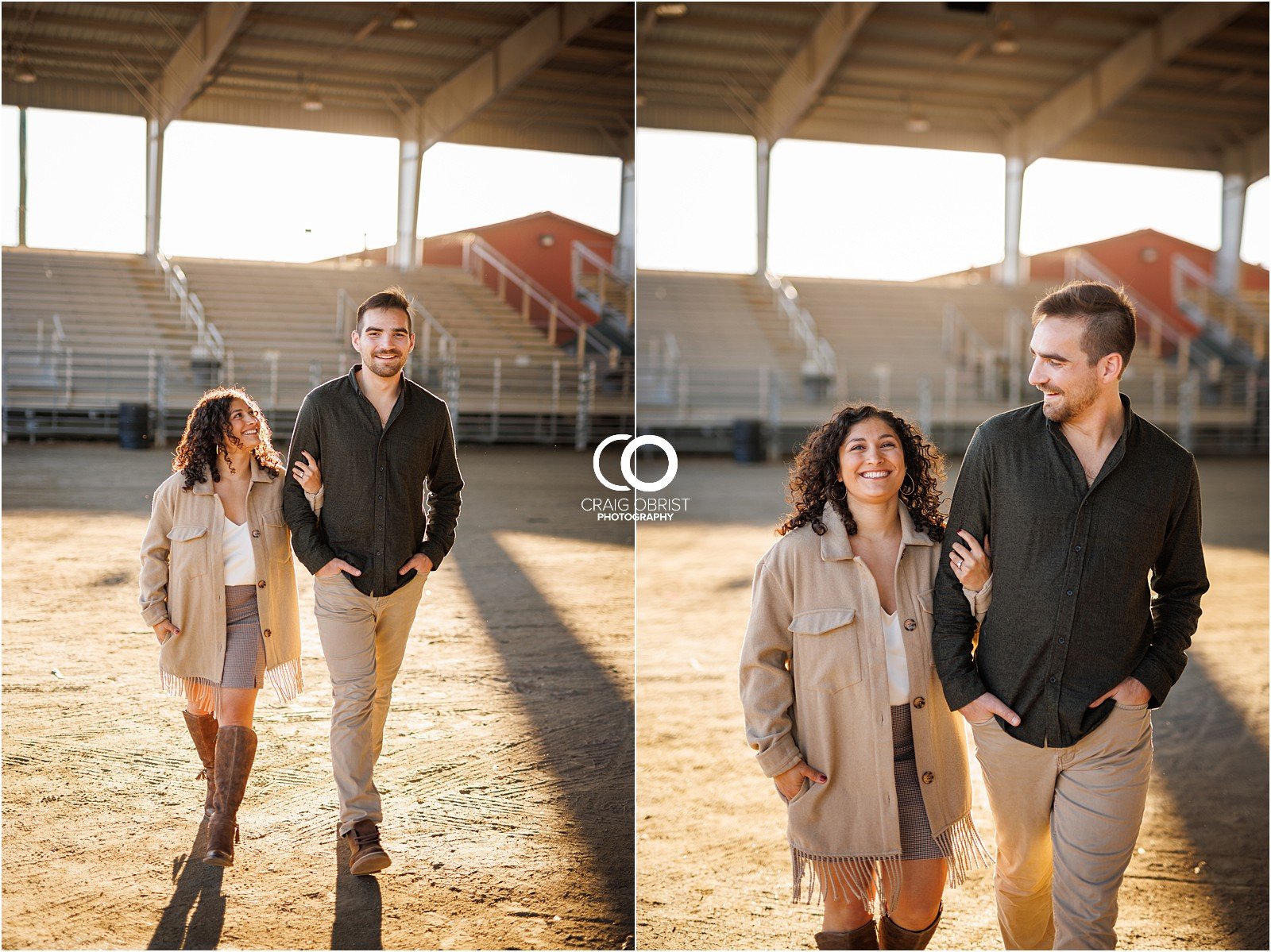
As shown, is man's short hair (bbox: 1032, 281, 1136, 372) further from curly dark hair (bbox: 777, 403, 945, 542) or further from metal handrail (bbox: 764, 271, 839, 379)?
metal handrail (bbox: 764, 271, 839, 379)

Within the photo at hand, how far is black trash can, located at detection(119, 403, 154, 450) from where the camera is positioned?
102 inches

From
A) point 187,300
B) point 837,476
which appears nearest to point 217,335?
point 187,300

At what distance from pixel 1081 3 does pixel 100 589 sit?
158 inches

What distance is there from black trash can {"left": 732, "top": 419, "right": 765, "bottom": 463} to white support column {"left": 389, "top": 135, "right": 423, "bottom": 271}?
187cm

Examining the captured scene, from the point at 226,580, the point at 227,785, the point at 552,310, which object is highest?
the point at 552,310

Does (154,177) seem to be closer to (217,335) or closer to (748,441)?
(217,335)

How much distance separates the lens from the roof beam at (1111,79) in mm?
3670

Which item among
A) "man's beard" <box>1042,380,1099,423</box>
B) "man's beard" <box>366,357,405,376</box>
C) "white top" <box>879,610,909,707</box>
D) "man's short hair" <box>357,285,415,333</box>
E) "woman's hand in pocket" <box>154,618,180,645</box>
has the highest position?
"man's short hair" <box>357,285,415,333</box>

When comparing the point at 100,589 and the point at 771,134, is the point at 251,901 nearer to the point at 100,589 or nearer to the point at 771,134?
the point at 100,589

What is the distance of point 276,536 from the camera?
232 centimetres

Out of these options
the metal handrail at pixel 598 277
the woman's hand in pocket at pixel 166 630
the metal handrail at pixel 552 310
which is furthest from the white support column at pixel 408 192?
the woman's hand in pocket at pixel 166 630

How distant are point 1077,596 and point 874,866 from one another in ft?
1.96

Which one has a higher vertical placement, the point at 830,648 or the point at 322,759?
the point at 830,648
